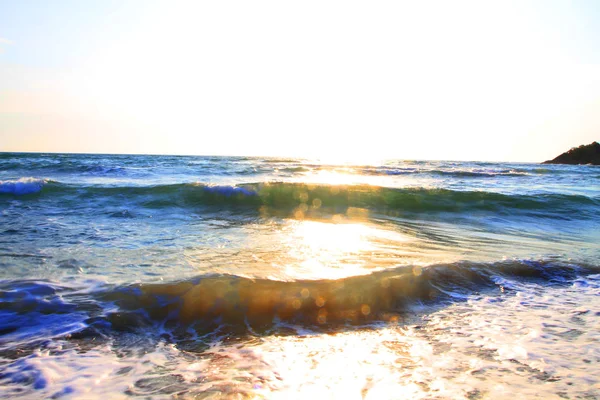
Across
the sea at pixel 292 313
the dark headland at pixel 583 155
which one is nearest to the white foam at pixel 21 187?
the sea at pixel 292 313

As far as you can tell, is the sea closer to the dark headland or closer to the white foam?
the white foam

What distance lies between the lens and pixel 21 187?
11.2 meters

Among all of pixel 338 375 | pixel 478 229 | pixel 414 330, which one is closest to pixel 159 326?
pixel 338 375

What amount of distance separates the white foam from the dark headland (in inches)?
2173

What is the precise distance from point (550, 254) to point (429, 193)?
717 centimetres

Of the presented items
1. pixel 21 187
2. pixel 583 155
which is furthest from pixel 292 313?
pixel 583 155

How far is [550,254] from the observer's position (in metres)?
5.32

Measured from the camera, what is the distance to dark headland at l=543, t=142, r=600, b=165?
47.3 meters

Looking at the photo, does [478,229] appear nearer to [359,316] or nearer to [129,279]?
[359,316]

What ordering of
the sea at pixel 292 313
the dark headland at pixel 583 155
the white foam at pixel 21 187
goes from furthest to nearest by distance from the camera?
the dark headland at pixel 583 155
the white foam at pixel 21 187
the sea at pixel 292 313

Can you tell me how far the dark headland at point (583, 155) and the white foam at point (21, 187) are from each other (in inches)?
2173

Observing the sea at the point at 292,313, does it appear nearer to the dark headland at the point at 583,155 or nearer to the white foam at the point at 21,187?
the white foam at the point at 21,187

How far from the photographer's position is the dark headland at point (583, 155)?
4735 centimetres

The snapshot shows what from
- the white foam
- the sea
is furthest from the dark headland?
the white foam
